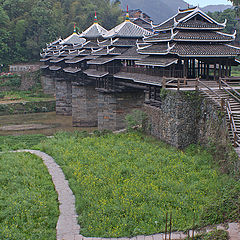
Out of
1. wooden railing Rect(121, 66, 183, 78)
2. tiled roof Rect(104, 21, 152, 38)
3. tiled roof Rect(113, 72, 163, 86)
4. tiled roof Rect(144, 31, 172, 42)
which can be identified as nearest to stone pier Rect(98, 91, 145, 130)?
tiled roof Rect(113, 72, 163, 86)

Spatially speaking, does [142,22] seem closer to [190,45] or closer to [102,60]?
[102,60]

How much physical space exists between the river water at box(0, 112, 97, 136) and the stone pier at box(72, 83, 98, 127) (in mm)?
1205

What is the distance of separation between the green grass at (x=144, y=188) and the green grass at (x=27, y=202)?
1.15 m

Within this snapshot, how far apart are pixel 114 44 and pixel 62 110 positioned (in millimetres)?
19195

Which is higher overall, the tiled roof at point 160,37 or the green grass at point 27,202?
the tiled roof at point 160,37

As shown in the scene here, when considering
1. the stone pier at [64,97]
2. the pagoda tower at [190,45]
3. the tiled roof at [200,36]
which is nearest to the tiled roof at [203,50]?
the pagoda tower at [190,45]

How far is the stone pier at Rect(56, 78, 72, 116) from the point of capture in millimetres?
47469

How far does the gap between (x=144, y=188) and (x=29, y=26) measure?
68.0m

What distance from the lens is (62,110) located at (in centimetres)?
4816

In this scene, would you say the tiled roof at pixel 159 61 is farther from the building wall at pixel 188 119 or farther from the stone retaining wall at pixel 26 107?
the stone retaining wall at pixel 26 107

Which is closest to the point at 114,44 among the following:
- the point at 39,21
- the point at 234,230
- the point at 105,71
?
the point at 105,71

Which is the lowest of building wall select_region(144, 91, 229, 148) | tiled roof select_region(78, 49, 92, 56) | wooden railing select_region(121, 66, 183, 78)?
building wall select_region(144, 91, 229, 148)

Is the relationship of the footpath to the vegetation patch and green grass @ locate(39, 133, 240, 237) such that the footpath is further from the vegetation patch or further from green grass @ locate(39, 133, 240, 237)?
the vegetation patch

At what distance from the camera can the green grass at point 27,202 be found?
469 inches
